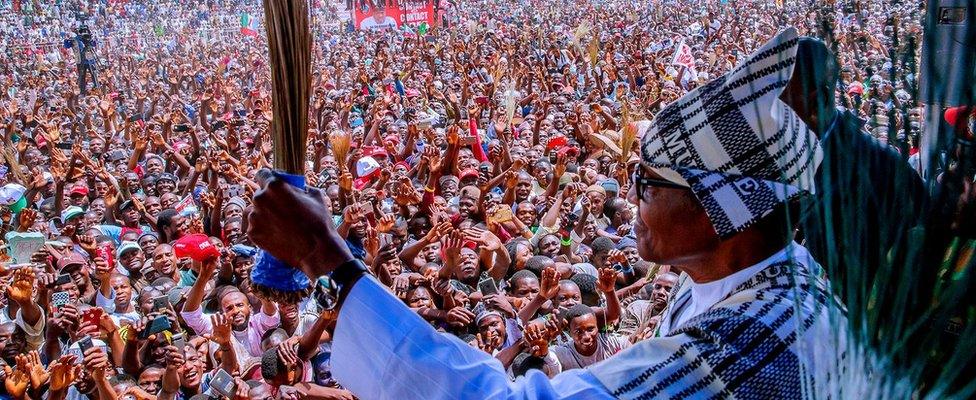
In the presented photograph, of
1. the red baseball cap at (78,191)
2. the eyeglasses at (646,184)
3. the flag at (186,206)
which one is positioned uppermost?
the eyeglasses at (646,184)

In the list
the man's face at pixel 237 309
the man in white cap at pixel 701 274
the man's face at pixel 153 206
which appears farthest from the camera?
the man's face at pixel 153 206

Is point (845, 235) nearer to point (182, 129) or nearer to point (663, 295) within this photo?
point (663, 295)

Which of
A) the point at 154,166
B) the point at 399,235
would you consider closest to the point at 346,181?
the point at 399,235

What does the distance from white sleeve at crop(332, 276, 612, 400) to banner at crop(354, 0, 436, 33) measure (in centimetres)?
1829

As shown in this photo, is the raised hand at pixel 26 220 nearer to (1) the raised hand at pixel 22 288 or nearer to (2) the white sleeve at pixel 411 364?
(1) the raised hand at pixel 22 288

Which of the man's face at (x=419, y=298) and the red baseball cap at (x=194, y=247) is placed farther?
the red baseball cap at (x=194, y=247)

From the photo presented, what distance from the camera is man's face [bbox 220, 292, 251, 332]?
408 cm

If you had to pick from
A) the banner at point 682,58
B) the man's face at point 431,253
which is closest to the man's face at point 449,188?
the man's face at point 431,253

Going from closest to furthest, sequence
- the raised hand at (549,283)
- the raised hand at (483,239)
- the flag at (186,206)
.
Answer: the raised hand at (549,283), the raised hand at (483,239), the flag at (186,206)

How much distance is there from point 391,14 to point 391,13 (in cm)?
2

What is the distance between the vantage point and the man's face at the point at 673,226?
1.12 m

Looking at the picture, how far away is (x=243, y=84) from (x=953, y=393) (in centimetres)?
1441

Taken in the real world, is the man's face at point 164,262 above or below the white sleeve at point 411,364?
below

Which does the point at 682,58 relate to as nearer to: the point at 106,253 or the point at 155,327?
the point at 106,253
